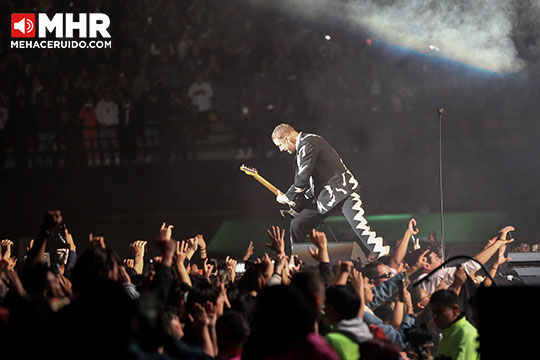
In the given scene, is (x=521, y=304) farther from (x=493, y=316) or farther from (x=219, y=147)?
(x=219, y=147)

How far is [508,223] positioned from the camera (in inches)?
477

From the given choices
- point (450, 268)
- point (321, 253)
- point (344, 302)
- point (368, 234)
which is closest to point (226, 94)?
point (368, 234)

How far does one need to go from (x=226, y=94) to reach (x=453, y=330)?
30.2ft

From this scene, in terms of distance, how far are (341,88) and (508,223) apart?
10.2ft

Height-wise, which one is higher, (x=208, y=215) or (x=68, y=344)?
(x=68, y=344)

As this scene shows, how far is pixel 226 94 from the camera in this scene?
13.2 meters

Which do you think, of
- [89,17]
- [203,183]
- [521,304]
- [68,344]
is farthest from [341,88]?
A: [68,344]

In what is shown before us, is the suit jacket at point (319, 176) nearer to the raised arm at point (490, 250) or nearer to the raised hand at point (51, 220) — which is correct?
the raised arm at point (490, 250)

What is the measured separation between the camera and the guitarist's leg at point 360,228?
848 cm

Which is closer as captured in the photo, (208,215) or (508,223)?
(508,223)

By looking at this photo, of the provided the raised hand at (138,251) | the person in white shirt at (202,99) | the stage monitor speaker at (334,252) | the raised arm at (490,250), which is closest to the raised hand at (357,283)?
the raised hand at (138,251)

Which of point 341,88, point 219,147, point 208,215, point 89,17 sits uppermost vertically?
point 89,17

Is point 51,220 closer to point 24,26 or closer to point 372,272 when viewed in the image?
point 372,272

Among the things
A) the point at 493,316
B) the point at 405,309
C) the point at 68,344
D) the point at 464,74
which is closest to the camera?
the point at 68,344
